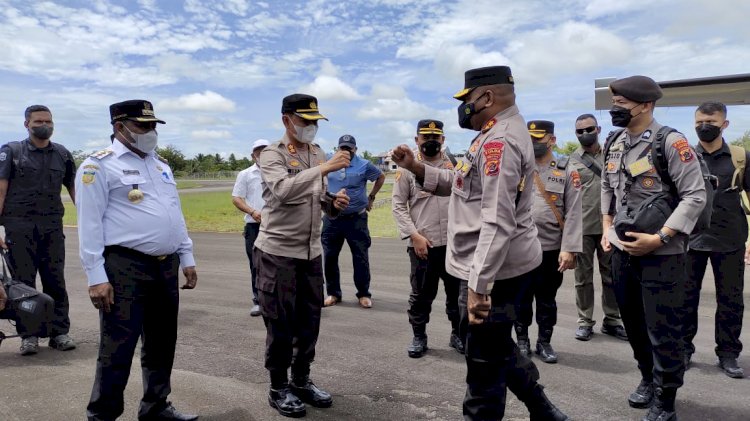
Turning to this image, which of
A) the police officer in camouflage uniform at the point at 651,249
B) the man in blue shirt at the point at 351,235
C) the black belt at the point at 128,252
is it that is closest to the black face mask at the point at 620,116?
the police officer in camouflage uniform at the point at 651,249

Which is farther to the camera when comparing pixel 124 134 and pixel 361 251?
pixel 361 251

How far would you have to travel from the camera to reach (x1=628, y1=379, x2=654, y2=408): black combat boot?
12.1ft

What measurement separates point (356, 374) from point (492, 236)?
2.17 m

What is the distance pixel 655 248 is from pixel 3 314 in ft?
14.7

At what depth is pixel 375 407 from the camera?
369 cm

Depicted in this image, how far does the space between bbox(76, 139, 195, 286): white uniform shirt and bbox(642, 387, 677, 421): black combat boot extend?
3281 millimetres

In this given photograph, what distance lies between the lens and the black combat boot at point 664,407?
3365mm

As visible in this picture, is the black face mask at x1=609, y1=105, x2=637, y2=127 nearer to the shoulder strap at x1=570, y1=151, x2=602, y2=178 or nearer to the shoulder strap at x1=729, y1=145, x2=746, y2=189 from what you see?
the shoulder strap at x1=729, y1=145, x2=746, y2=189

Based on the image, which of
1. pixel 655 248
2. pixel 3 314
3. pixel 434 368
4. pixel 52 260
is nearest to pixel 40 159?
pixel 52 260

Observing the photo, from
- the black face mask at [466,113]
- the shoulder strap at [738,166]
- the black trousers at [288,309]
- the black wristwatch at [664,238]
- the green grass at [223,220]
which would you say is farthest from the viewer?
the green grass at [223,220]

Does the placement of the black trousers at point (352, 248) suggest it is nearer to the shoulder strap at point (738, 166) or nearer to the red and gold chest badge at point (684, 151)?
the shoulder strap at point (738, 166)

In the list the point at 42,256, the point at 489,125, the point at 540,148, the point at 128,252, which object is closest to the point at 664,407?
the point at 489,125

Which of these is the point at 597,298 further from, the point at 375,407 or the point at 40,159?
the point at 40,159

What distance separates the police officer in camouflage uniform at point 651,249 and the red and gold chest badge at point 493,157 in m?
1.24
